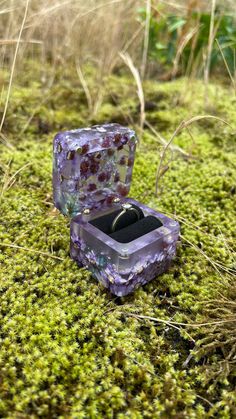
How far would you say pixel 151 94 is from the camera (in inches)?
108

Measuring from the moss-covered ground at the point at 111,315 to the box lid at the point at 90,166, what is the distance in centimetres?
20

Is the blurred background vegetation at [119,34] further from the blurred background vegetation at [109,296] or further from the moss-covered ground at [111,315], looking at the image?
the moss-covered ground at [111,315]

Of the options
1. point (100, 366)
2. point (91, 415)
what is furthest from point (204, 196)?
point (91, 415)

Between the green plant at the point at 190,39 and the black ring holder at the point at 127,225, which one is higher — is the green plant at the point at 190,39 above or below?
above

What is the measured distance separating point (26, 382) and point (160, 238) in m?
0.55

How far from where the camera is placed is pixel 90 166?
1.22m

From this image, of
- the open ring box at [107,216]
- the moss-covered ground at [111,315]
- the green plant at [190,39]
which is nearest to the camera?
the moss-covered ground at [111,315]

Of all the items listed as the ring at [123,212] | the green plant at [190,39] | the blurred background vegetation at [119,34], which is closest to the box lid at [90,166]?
the ring at [123,212]

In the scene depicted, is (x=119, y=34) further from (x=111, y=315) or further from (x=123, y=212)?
(x=111, y=315)

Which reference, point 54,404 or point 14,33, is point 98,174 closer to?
point 54,404

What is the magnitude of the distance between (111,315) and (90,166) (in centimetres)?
49

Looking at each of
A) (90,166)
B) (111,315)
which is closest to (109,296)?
(111,315)

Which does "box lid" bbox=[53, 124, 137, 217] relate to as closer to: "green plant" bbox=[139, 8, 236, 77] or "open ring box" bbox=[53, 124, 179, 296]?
"open ring box" bbox=[53, 124, 179, 296]

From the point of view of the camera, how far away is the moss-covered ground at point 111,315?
2.87ft
